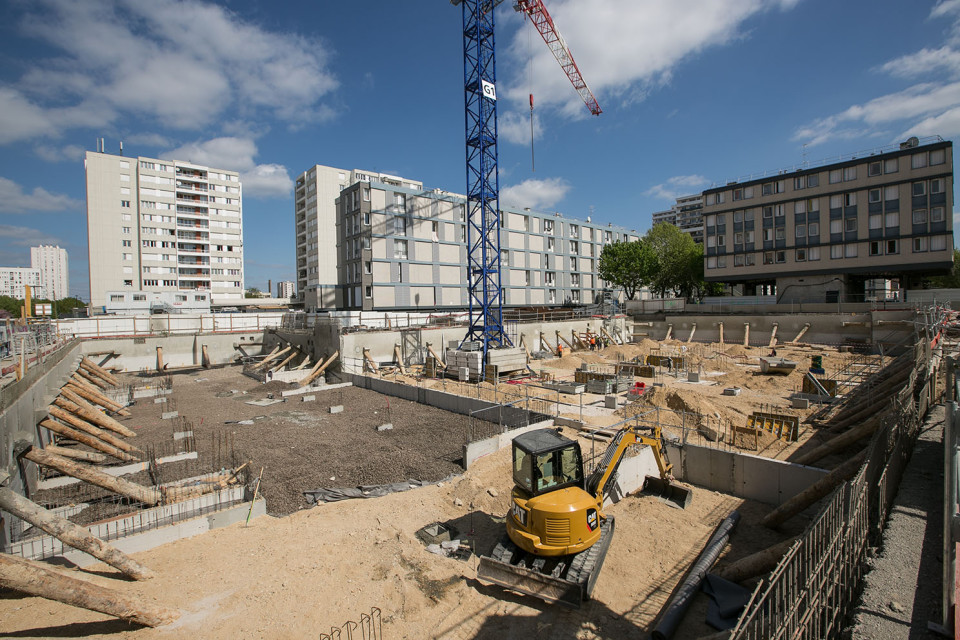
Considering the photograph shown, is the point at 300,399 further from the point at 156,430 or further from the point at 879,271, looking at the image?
the point at 879,271

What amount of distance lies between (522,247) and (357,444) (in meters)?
39.9

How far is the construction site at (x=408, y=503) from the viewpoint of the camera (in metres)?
6.63

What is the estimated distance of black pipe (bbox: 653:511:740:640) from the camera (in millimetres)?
6666

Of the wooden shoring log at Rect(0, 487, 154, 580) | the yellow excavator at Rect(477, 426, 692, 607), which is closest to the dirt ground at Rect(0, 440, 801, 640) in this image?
the yellow excavator at Rect(477, 426, 692, 607)

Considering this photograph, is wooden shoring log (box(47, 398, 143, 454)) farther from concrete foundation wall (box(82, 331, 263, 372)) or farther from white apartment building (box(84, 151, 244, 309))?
white apartment building (box(84, 151, 244, 309))

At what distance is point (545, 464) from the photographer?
8367 mm

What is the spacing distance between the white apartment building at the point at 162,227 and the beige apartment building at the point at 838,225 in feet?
210

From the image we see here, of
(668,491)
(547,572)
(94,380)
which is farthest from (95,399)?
(668,491)

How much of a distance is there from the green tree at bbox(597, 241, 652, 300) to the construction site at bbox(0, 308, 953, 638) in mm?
30175

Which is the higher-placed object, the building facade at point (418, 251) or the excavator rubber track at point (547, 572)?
the building facade at point (418, 251)

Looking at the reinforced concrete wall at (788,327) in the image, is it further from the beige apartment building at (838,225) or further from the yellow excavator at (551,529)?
the yellow excavator at (551,529)

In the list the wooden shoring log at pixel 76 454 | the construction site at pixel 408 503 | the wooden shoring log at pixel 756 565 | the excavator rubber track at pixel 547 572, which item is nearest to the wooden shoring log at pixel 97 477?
the construction site at pixel 408 503

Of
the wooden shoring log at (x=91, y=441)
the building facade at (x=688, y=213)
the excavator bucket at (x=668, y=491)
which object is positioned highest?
the building facade at (x=688, y=213)

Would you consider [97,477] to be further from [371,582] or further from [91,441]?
[371,582]
